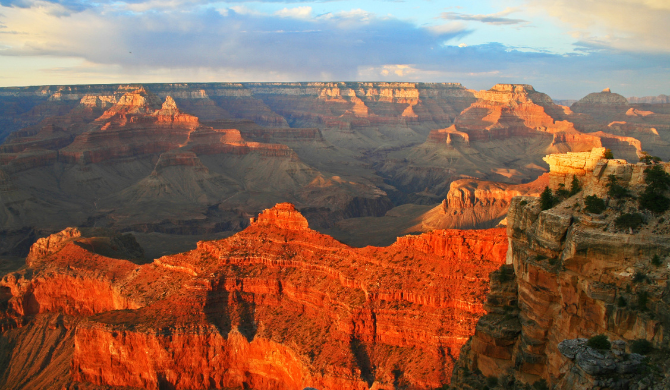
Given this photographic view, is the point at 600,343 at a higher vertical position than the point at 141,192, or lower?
higher

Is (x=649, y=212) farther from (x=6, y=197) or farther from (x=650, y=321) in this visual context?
(x=6, y=197)

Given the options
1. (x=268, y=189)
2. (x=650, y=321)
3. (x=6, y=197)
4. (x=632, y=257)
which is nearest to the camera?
(x=650, y=321)

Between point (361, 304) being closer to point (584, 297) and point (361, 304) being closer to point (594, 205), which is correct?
point (594, 205)

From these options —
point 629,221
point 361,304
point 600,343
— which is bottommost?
point 361,304

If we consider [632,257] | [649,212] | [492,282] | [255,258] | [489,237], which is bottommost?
[255,258]

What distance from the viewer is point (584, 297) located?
1900cm

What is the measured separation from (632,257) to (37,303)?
66046mm

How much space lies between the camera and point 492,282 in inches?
1016

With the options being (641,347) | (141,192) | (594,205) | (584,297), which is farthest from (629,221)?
(141,192)

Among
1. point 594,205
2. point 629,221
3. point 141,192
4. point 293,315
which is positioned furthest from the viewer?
point 141,192

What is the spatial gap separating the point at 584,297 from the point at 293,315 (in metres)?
34.1

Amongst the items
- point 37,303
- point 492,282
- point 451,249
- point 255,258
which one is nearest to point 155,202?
point 37,303

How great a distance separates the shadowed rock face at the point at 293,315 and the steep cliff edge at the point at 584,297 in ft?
61.0

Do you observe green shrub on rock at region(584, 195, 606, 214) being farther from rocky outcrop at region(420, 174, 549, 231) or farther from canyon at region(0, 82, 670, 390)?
rocky outcrop at region(420, 174, 549, 231)
